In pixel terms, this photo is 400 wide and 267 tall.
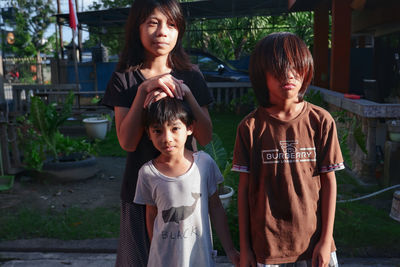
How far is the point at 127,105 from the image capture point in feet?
5.52

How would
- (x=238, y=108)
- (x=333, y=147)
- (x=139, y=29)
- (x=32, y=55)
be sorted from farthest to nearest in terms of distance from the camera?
(x=32, y=55)
(x=238, y=108)
(x=139, y=29)
(x=333, y=147)

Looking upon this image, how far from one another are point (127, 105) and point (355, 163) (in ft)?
14.5

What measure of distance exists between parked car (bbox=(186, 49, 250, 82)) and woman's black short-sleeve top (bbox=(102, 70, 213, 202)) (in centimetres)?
1029

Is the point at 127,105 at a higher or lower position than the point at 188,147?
higher

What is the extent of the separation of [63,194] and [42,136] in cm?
98

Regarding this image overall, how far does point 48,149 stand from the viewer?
542cm

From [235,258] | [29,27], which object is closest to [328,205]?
[235,258]

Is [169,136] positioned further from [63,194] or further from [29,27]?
[29,27]

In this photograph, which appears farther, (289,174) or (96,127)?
(96,127)

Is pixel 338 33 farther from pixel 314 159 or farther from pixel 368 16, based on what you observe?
pixel 314 159

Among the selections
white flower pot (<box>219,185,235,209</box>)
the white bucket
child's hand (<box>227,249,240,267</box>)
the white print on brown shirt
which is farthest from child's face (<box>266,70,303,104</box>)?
the white bucket

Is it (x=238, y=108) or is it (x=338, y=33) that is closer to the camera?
(x=338, y=33)

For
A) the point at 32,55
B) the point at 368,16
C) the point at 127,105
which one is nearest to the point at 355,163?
the point at 127,105

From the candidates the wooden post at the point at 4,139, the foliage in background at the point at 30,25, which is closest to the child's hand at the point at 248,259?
the wooden post at the point at 4,139
